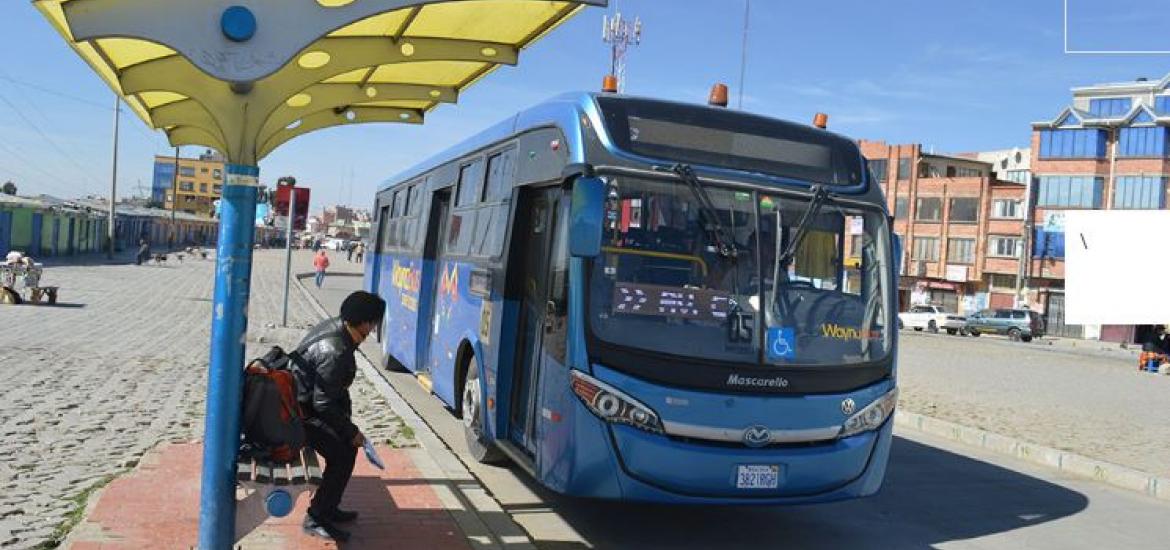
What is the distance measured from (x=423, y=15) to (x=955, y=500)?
6.42 metres

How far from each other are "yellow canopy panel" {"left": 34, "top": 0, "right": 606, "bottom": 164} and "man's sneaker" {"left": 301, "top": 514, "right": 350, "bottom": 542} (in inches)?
85.4

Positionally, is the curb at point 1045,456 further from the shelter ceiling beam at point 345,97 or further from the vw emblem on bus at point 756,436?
the shelter ceiling beam at point 345,97

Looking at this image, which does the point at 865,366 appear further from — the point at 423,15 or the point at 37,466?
the point at 37,466

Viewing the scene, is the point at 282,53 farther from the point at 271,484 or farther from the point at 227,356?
the point at 271,484

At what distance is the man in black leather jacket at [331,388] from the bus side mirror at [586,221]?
1233mm

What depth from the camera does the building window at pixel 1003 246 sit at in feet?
221

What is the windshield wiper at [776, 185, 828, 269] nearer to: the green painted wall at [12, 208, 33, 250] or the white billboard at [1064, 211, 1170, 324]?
the white billboard at [1064, 211, 1170, 324]

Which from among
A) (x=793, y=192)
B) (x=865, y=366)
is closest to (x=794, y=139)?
(x=793, y=192)

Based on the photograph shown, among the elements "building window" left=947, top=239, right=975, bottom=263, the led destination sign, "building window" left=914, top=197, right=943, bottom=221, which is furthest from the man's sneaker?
"building window" left=914, top=197, right=943, bottom=221

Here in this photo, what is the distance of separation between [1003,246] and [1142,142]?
438 inches

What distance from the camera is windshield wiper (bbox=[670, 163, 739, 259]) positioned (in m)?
6.50

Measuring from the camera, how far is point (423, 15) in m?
5.68

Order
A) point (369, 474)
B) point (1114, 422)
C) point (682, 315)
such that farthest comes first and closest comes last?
point (1114, 422) < point (369, 474) < point (682, 315)

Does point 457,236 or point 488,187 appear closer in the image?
point 488,187
